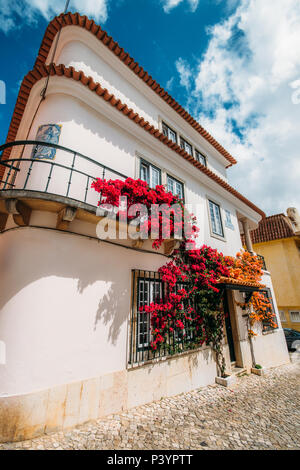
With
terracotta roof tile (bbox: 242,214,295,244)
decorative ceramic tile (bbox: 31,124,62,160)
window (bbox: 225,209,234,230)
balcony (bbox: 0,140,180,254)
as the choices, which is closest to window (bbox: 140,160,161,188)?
balcony (bbox: 0,140,180,254)

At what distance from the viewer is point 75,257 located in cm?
413

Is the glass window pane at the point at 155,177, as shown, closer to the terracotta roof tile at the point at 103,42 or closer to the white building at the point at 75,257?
the white building at the point at 75,257

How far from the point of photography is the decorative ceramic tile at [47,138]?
441cm

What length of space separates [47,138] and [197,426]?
7046mm

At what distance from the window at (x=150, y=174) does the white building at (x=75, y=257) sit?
0.04 meters

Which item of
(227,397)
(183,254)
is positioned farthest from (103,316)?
(227,397)

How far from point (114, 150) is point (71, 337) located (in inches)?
196

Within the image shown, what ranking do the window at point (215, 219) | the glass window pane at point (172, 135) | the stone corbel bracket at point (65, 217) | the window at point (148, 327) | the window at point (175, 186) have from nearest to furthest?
1. the stone corbel bracket at point (65, 217)
2. the window at point (148, 327)
3. the window at point (175, 186)
4. the window at point (215, 219)
5. the glass window pane at point (172, 135)

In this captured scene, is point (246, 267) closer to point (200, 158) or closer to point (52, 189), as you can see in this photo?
point (200, 158)

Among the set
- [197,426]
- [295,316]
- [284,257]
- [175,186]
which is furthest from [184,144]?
[295,316]

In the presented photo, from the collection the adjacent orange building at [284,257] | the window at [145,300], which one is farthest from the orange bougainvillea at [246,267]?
the adjacent orange building at [284,257]

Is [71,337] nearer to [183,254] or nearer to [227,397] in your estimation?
[183,254]

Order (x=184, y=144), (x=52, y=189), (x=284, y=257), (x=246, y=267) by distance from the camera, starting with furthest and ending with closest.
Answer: (x=284, y=257) → (x=184, y=144) → (x=246, y=267) → (x=52, y=189)

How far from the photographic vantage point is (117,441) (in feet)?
10.6
